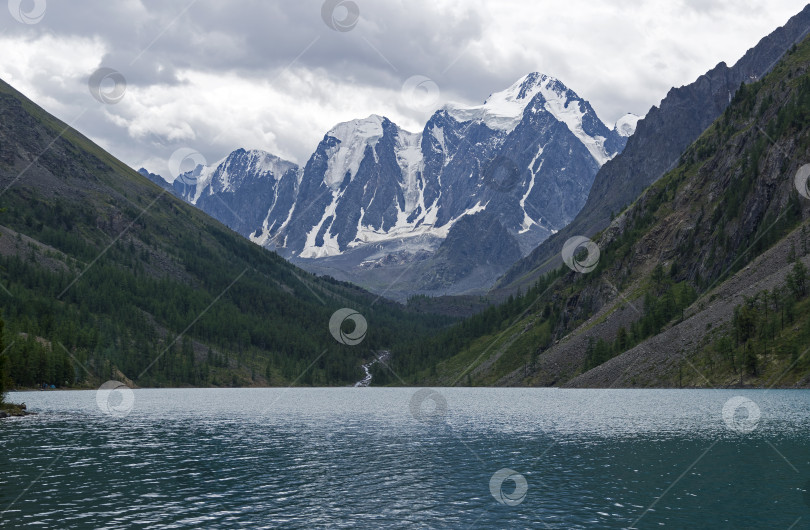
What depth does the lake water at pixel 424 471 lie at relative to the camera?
4716 cm

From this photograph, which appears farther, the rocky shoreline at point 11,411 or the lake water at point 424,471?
the rocky shoreline at point 11,411

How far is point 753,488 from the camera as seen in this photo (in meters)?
53.6

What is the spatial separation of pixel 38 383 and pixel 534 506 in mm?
Answer: 190020

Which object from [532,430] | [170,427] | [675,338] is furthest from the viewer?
[675,338]

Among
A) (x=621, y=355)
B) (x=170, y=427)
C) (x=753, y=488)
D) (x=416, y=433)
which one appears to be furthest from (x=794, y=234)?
(x=170, y=427)

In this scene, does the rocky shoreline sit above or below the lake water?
above

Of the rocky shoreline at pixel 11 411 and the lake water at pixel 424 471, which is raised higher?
the rocky shoreline at pixel 11 411

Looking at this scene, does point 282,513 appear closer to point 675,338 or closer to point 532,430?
point 532,430

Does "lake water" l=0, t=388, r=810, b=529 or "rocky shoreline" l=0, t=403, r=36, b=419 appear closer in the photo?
"lake water" l=0, t=388, r=810, b=529

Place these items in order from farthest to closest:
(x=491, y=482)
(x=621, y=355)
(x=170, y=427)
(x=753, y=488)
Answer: (x=621, y=355)
(x=170, y=427)
(x=491, y=482)
(x=753, y=488)

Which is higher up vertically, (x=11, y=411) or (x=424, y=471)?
(x=11, y=411)

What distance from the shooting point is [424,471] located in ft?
214

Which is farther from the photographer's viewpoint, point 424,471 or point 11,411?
point 11,411

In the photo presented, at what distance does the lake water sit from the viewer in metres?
47.2
